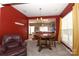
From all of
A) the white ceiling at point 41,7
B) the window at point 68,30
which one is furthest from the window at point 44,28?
the window at point 68,30

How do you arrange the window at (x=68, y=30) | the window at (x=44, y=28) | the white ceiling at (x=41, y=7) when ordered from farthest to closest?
the window at (x=44, y=28) → the white ceiling at (x=41, y=7) → the window at (x=68, y=30)

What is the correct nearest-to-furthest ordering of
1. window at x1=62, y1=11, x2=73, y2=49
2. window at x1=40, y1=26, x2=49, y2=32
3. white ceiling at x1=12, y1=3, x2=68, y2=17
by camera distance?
window at x1=62, y1=11, x2=73, y2=49 → white ceiling at x1=12, y1=3, x2=68, y2=17 → window at x1=40, y1=26, x2=49, y2=32

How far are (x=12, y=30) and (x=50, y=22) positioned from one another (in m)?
3.17

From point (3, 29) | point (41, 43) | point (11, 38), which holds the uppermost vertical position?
point (3, 29)


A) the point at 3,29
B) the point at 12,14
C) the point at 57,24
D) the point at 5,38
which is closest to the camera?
the point at 5,38

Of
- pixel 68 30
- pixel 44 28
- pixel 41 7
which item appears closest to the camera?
pixel 68 30

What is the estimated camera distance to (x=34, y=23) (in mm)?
7129

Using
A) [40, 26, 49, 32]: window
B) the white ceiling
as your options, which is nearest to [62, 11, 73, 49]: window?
the white ceiling

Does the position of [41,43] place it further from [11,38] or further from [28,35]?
[28,35]

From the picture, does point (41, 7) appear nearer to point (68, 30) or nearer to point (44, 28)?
point (68, 30)

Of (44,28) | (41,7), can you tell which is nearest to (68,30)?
(41,7)

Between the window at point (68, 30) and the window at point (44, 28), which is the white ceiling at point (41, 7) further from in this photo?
the window at point (44, 28)

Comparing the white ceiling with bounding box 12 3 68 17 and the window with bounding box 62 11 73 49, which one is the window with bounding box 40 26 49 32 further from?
the window with bounding box 62 11 73 49

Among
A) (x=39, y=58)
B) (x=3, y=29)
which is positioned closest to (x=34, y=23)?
(x=3, y=29)
